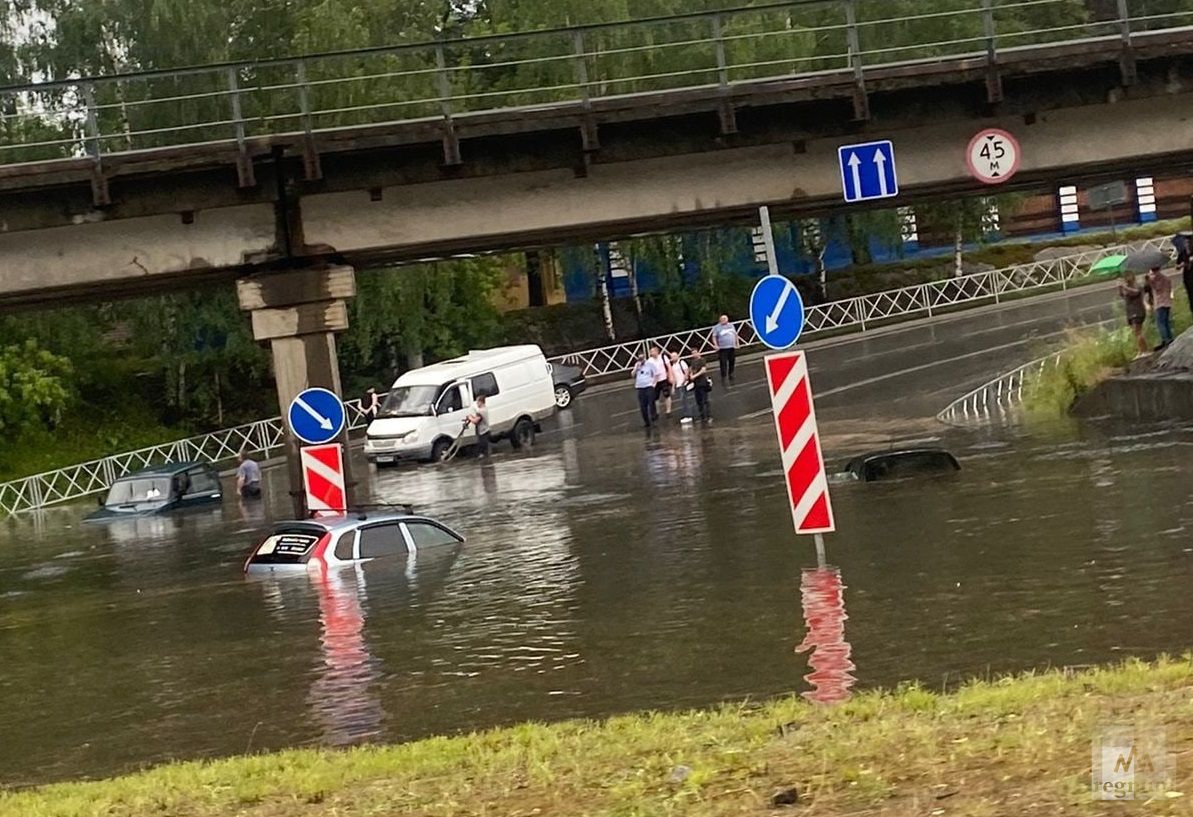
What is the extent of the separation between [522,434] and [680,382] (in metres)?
4.11

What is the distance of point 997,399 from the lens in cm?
4062

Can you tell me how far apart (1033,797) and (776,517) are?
1777cm

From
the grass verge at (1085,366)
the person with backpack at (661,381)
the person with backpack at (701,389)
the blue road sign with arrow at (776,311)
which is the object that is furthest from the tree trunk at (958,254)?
the blue road sign with arrow at (776,311)

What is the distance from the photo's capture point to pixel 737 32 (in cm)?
5966

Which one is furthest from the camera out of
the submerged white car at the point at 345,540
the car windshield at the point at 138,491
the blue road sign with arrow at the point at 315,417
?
the car windshield at the point at 138,491

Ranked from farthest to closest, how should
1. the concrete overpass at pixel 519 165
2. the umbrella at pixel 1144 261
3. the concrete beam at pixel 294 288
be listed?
the umbrella at pixel 1144 261
the concrete beam at pixel 294 288
the concrete overpass at pixel 519 165

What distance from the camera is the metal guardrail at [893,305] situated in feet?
192

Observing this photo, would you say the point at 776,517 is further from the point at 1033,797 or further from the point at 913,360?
the point at 913,360

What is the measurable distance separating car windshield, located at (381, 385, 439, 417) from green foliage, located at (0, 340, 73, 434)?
39.7 ft

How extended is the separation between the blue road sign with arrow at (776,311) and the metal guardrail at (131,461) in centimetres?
3411

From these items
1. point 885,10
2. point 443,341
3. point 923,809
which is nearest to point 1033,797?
point 923,809

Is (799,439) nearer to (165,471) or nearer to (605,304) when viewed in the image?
(165,471)
